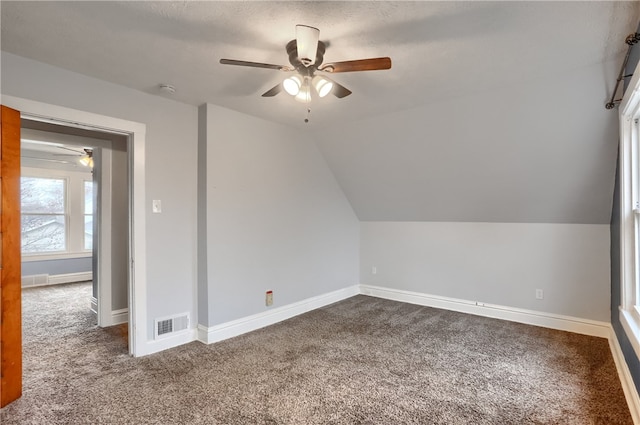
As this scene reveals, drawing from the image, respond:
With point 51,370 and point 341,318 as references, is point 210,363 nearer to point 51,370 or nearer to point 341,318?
point 51,370

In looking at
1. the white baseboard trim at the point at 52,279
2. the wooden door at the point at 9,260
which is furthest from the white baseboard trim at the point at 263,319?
the white baseboard trim at the point at 52,279

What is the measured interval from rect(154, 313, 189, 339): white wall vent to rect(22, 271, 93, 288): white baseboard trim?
4761mm

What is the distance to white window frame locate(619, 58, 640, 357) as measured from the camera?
2354 mm

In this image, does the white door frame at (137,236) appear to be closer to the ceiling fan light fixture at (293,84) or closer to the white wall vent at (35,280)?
the ceiling fan light fixture at (293,84)

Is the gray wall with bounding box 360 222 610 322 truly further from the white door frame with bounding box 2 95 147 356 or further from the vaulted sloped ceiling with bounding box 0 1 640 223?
the white door frame with bounding box 2 95 147 356

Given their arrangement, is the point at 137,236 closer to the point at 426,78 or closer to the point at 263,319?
the point at 263,319

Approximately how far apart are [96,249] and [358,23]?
4.06m

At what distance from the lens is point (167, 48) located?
2.27 meters

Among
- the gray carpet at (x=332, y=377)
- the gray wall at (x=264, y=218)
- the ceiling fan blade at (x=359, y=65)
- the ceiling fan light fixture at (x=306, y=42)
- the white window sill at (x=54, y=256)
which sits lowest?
the gray carpet at (x=332, y=377)

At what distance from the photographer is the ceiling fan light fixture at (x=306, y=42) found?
1.76 m

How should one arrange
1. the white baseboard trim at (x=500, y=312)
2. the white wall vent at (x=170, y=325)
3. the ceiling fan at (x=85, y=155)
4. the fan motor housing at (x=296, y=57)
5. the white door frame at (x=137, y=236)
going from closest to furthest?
1. the fan motor housing at (x=296, y=57)
2. the white door frame at (x=137, y=236)
3. the white wall vent at (x=170, y=325)
4. the white baseboard trim at (x=500, y=312)
5. the ceiling fan at (x=85, y=155)

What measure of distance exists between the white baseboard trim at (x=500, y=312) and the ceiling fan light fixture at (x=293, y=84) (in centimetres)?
368

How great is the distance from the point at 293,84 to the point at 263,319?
8.95 ft

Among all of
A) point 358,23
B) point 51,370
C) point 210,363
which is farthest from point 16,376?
point 358,23
